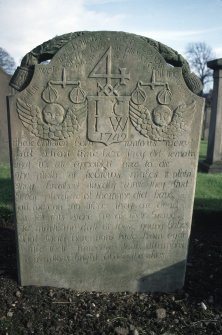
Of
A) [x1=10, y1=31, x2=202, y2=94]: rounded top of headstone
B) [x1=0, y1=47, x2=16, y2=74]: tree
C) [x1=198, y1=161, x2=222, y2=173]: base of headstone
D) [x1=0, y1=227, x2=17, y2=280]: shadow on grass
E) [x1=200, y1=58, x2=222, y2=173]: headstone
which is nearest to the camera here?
[x1=10, y1=31, x2=202, y2=94]: rounded top of headstone

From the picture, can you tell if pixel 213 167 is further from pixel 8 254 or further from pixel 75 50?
pixel 75 50

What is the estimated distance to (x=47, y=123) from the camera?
3152 mm

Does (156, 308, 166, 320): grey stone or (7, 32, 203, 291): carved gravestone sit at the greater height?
(7, 32, 203, 291): carved gravestone

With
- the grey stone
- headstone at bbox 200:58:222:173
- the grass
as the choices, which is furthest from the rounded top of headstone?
headstone at bbox 200:58:222:173

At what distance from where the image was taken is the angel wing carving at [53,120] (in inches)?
122

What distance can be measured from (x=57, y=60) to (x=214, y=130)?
7.02m

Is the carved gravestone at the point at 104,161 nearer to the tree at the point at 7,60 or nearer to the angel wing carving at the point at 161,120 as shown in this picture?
the angel wing carving at the point at 161,120

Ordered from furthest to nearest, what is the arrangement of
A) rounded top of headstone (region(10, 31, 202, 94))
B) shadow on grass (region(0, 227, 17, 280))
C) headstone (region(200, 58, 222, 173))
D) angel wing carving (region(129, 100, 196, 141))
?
headstone (region(200, 58, 222, 173)), shadow on grass (region(0, 227, 17, 280)), angel wing carving (region(129, 100, 196, 141)), rounded top of headstone (region(10, 31, 202, 94))

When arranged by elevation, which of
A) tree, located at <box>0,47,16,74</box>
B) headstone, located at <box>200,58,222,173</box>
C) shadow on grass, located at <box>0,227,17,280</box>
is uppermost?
tree, located at <box>0,47,16,74</box>

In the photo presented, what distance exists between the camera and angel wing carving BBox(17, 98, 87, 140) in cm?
311

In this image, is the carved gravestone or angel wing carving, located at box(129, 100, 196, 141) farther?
A: angel wing carving, located at box(129, 100, 196, 141)

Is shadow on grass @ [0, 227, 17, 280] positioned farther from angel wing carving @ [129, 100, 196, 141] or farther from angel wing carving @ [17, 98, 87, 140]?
angel wing carving @ [129, 100, 196, 141]

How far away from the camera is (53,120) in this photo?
10.3ft

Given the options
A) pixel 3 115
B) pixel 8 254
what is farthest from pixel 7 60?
pixel 8 254
